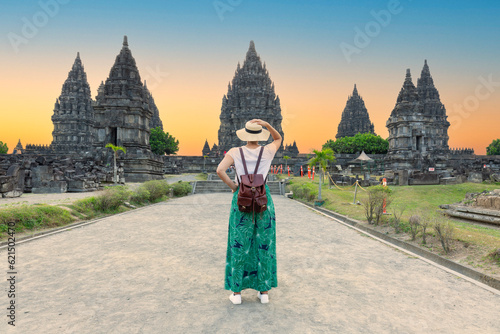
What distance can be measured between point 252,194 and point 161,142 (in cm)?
5533

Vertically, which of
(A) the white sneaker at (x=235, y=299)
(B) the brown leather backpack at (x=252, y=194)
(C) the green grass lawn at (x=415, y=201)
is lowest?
(C) the green grass lawn at (x=415, y=201)

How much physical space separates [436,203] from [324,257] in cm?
1134

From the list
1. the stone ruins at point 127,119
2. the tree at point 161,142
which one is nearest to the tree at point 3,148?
the tree at point 161,142

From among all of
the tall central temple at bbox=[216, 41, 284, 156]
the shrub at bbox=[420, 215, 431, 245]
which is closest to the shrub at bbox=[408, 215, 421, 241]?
the shrub at bbox=[420, 215, 431, 245]

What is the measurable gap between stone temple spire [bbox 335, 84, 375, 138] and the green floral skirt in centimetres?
6647

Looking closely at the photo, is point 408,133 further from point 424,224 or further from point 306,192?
point 424,224

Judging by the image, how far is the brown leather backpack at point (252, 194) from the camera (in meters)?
3.03

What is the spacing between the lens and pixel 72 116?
1876 inches

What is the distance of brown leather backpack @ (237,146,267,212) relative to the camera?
303 cm

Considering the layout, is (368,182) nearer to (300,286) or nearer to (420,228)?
(420,228)

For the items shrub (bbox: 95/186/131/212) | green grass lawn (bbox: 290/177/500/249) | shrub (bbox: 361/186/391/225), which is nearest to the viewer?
shrub (bbox: 361/186/391/225)

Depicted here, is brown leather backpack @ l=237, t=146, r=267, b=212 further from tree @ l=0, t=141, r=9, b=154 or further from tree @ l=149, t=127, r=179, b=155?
tree @ l=0, t=141, r=9, b=154

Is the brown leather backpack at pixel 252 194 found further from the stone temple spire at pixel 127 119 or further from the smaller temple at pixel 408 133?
the smaller temple at pixel 408 133

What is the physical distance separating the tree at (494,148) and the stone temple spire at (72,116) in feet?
264
